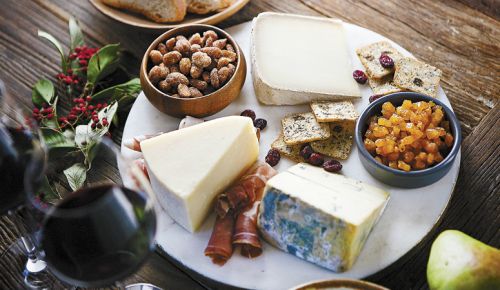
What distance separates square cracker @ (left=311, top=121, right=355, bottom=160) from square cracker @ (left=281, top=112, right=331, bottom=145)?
0.9 inches

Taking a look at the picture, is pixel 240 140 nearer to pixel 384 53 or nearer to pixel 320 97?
pixel 320 97

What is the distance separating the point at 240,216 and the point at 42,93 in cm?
83

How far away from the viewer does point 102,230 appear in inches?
43.3

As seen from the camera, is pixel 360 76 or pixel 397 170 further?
pixel 360 76

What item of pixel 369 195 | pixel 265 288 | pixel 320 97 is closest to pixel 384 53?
pixel 320 97

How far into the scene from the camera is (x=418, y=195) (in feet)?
5.38

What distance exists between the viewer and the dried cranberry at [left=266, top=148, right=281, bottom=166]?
174 centimetres

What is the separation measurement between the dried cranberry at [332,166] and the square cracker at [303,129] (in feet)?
0.25

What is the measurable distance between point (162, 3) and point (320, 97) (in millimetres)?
633

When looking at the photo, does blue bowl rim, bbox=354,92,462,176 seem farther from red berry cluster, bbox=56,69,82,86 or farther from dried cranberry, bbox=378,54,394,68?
red berry cluster, bbox=56,69,82,86

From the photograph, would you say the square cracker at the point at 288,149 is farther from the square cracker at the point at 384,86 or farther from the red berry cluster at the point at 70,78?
the red berry cluster at the point at 70,78

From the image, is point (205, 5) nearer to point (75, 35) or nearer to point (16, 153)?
point (75, 35)

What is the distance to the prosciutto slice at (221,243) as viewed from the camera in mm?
1548

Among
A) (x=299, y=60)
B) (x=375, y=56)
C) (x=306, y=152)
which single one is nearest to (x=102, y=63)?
(x=299, y=60)
